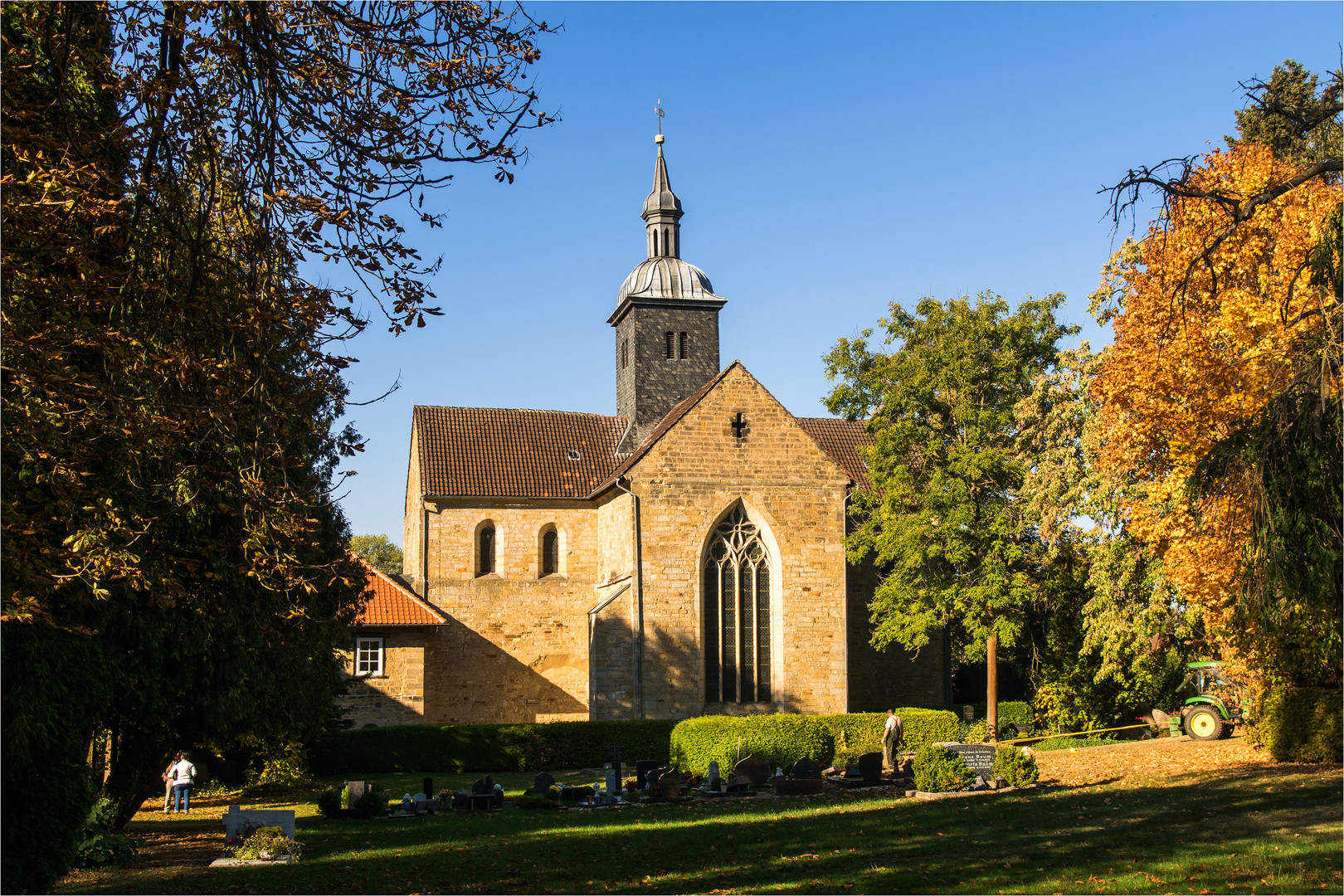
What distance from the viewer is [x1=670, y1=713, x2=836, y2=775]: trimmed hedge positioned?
918 inches

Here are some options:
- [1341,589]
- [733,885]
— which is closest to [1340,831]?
[1341,589]

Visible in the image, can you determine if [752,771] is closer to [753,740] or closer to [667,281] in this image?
[753,740]

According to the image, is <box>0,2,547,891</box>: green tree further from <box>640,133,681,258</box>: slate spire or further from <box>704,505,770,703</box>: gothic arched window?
<box>640,133,681,258</box>: slate spire

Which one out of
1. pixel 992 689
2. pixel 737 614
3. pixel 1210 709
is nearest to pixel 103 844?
pixel 737 614

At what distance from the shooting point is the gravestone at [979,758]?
730 inches

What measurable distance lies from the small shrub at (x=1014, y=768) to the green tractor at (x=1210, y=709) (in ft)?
24.6

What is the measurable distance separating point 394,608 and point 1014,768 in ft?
59.2

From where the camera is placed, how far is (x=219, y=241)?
8.67 metres

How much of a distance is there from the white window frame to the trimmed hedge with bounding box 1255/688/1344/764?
21.2m

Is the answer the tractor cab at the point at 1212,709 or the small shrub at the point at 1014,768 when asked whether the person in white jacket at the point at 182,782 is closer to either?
the small shrub at the point at 1014,768

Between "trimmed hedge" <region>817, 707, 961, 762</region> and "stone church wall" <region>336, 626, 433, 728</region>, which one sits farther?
"stone church wall" <region>336, 626, 433, 728</region>

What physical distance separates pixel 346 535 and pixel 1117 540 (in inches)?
663

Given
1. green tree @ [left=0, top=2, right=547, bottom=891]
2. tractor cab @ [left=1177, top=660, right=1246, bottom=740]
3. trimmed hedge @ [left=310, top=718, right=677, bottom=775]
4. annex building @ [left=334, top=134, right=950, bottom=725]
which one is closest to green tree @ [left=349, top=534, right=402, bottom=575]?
annex building @ [left=334, top=134, right=950, bottom=725]

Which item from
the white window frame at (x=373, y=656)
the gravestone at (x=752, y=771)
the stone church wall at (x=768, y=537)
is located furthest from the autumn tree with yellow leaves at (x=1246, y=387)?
the white window frame at (x=373, y=656)
